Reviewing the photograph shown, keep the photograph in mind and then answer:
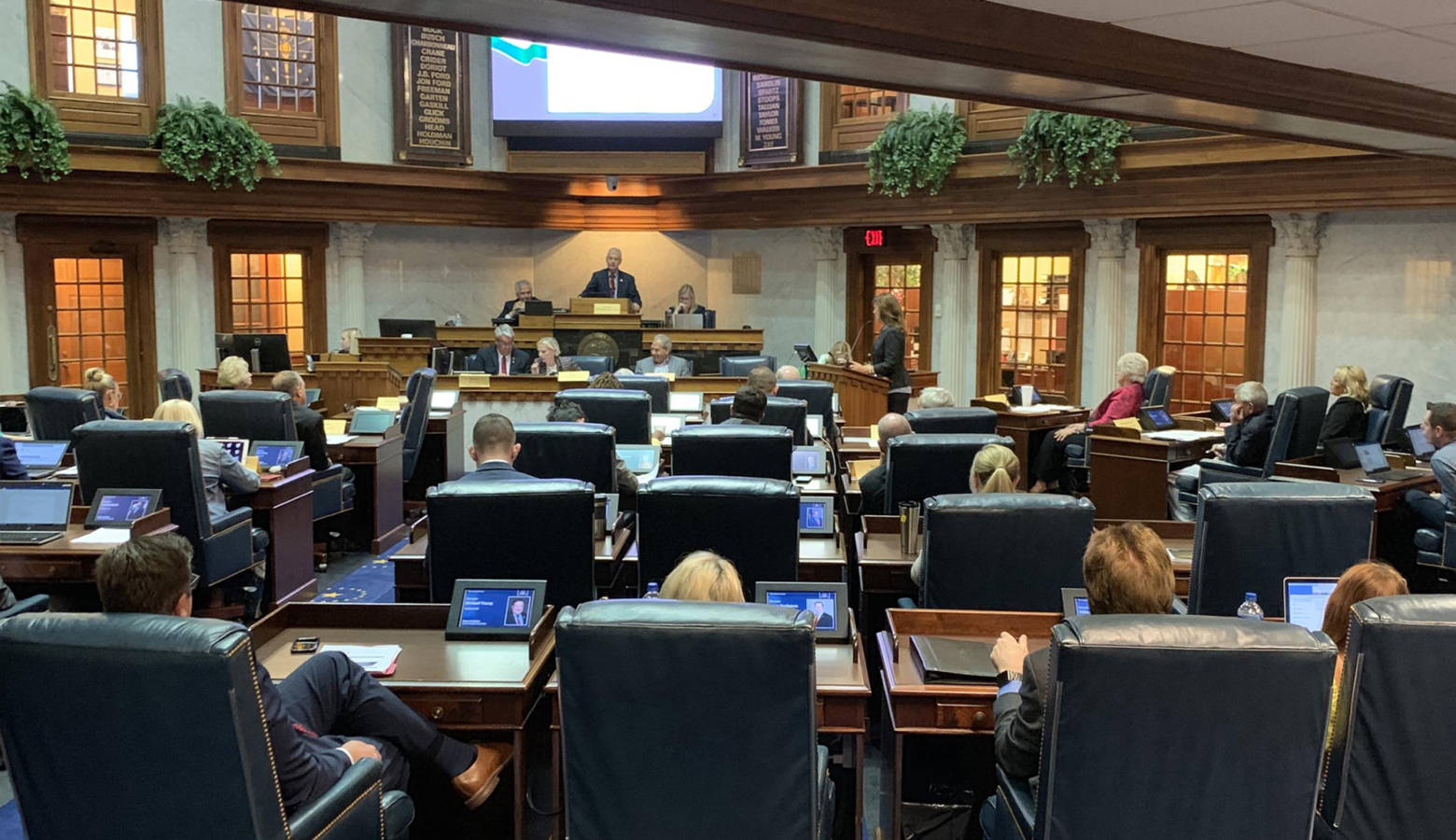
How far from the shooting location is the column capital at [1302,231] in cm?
1050

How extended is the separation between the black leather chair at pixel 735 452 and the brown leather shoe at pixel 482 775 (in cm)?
252

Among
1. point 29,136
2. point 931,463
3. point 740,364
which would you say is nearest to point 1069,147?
point 740,364

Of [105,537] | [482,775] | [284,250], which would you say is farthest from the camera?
[284,250]

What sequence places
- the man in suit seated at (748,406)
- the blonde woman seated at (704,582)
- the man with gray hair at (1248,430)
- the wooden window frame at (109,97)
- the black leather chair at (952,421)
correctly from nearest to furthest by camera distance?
the blonde woman seated at (704,582) → the man in suit seated at (748,406) → the black leather chair at (952,421) → the man with gray hair at (1248,430) → the wooden window frame at (109,97)

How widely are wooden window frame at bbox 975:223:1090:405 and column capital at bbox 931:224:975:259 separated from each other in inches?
3.8

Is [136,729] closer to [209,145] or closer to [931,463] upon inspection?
[931,463]

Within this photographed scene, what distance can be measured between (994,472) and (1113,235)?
797 centimetres

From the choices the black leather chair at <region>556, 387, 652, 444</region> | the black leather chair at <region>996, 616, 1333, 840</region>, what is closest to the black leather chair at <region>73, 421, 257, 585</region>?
the black leather chair at <region>556, 387, 652, 444</region>

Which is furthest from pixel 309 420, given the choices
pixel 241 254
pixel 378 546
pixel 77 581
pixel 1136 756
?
pixel 241 254

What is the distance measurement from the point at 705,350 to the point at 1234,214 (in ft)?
17.1

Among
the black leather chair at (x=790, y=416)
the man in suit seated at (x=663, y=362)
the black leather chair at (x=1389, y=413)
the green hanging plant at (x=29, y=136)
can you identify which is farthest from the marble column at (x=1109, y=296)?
the green hanging plant at (x=29, y=136)

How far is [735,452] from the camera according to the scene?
5.91m

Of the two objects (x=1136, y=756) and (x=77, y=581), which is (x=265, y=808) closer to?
(x=1136, y=756)

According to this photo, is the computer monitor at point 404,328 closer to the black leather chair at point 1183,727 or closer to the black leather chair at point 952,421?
the black leather chair at point 952,421
